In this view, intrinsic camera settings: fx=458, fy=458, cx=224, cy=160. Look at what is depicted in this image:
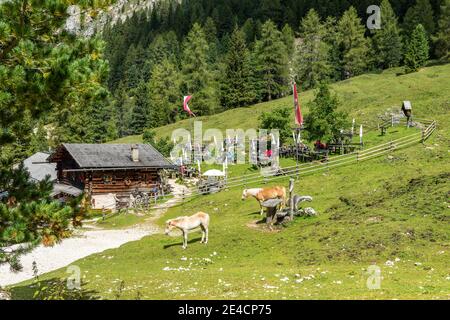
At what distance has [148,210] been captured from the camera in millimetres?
39656

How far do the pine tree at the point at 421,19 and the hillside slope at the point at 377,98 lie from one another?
15028 millimetres

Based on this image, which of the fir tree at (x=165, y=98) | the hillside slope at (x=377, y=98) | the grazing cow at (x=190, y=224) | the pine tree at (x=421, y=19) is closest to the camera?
the grazing cow at (x=190, y=224)

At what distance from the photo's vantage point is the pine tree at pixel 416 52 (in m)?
81.9

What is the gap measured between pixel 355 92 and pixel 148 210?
162 ft

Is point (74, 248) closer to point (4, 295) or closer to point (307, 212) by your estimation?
point (4, 295)

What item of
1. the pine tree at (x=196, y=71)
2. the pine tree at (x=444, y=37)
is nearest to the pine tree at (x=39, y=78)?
the pine tree at (x=196, y=71)

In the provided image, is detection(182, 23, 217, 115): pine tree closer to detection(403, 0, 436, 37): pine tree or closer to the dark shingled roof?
detection(403, 0, 436, 37): pine tree

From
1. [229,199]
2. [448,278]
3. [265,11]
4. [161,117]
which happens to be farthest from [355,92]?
[265,11]

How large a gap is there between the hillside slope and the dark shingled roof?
24251 millimetres

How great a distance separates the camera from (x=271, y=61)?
90.5 meters

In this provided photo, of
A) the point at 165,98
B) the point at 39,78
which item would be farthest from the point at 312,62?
the point at 39,78

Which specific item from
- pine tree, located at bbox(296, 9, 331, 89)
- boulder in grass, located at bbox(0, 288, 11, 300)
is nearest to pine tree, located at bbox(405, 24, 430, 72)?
pine tree, located at bbox(296, 9, 331, 89)

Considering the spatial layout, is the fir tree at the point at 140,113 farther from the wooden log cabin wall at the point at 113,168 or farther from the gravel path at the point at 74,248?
the gravel path at the point at 74,248
